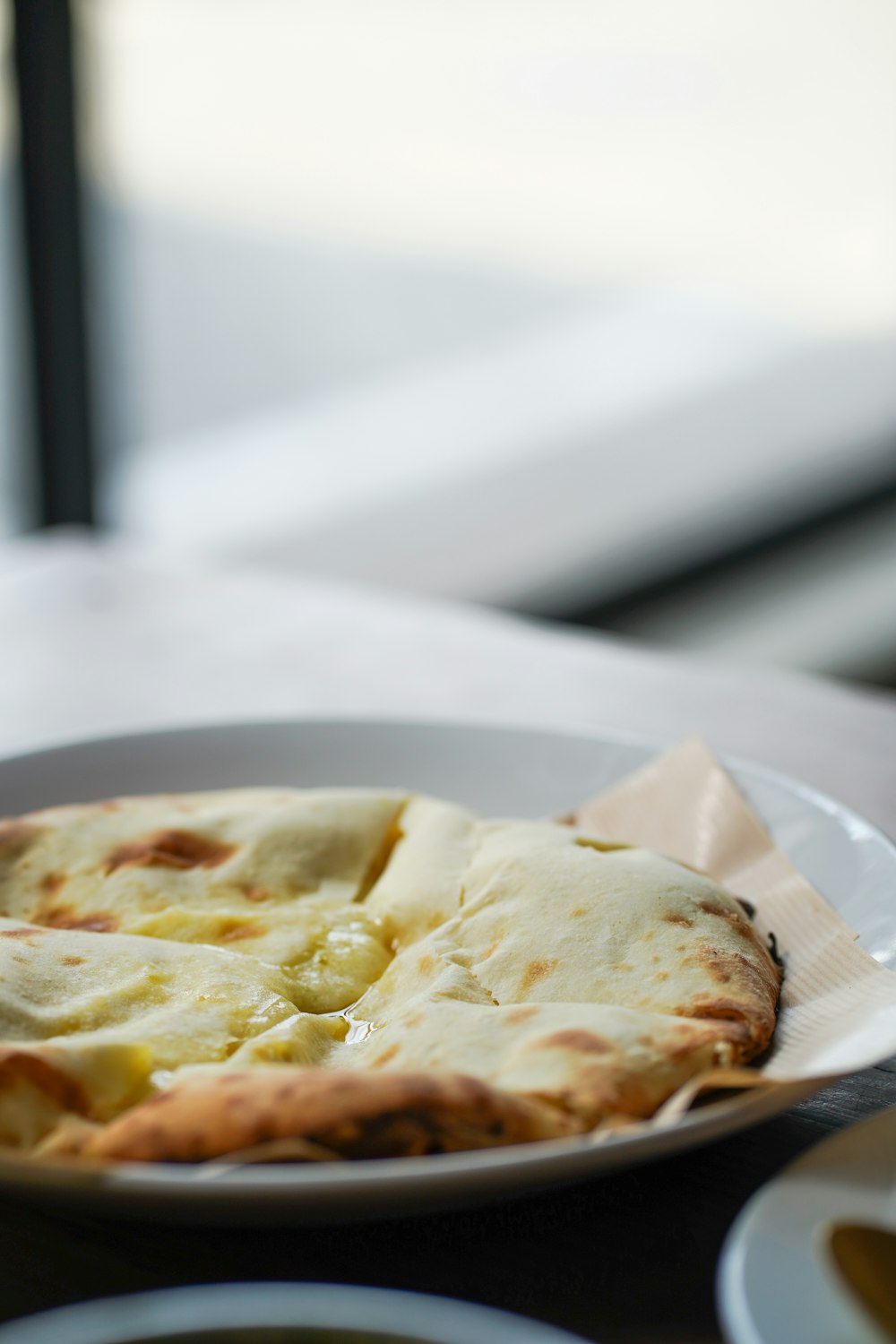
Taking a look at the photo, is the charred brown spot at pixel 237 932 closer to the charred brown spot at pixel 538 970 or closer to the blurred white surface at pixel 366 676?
the charred brown spot at pixel 538 970

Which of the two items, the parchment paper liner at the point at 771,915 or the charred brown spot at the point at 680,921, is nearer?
the parchment paper liner at the point at 771,915

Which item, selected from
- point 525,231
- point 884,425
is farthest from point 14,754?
point 884,425

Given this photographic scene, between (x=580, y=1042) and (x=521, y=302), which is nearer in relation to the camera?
(x=580, y=1042)

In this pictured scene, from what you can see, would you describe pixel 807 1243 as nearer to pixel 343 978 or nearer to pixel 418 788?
pixel 343 978

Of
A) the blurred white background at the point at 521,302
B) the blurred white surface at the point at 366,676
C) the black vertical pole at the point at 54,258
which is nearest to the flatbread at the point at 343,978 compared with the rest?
the blurred white surface at the point at 366,676

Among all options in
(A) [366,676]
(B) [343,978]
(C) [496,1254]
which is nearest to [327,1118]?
(C) [496,1254]

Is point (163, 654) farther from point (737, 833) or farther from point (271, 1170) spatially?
point (271, 1170)
